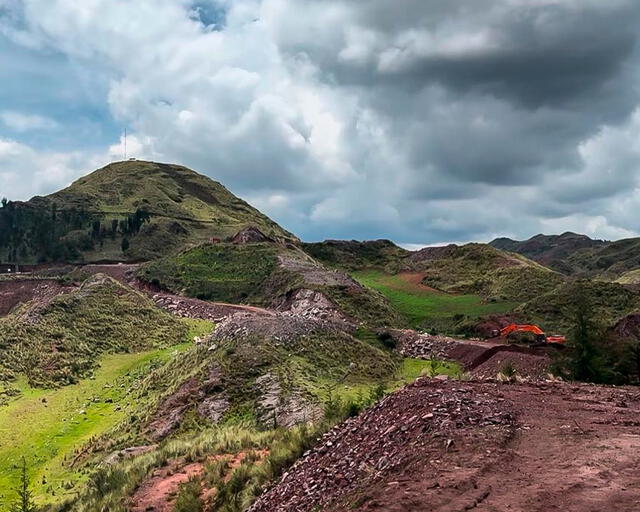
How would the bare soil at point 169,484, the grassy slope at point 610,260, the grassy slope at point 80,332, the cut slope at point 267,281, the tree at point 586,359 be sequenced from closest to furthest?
the bare soil at point 169,484
the tree at point 586,359
the grassy slope at point 80,332
the cut slope at point 267,281
the grassy slope at point 610,260

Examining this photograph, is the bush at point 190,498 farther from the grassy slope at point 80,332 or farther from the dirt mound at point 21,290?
the dirt mound at point 21,290

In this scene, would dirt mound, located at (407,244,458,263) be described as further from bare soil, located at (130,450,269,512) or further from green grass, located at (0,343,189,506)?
bare soil, located at (130,450,269,512)

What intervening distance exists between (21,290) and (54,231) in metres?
42.7

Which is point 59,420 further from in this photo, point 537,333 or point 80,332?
point 537,333

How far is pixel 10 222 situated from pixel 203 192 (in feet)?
174

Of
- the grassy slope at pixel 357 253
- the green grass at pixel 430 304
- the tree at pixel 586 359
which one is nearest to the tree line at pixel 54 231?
the grassy slope at pixel 357 253

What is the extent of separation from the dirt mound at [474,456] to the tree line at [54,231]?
96203mm

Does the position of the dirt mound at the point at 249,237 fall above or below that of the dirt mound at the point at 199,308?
above

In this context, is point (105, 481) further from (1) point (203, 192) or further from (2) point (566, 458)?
(1) point (203, 192)

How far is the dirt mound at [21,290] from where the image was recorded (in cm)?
6594

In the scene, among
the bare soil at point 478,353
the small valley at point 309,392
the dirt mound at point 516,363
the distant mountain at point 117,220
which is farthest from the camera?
the distant mountain at point 117,220

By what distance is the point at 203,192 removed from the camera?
157500mm

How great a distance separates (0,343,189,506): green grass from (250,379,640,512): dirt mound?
12.0 metres

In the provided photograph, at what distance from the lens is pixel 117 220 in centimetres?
11469
